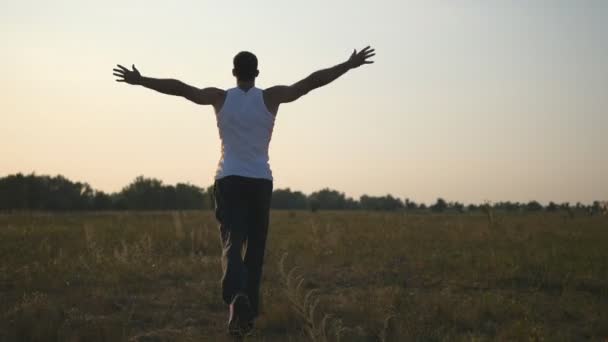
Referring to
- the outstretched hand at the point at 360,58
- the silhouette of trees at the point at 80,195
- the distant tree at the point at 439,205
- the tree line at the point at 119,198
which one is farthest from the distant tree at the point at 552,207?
the outstretched hand at the point at 360,58

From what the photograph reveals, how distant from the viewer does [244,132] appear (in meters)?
4.27

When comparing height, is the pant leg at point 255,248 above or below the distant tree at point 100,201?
below

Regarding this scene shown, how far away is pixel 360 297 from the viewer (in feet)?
20.7

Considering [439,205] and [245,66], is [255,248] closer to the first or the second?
[245,66]

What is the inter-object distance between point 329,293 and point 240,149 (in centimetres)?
303

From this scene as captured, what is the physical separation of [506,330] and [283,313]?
186 cm

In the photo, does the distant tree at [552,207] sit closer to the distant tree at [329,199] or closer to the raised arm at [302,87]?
the raised arm at [302,87]

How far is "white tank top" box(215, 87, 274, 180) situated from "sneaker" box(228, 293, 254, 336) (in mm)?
901

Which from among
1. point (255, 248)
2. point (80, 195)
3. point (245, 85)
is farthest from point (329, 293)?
point (80, 195)

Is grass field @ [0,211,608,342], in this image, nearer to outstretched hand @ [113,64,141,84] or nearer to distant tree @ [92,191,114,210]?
outstretched hand @ [113,64,141,84]

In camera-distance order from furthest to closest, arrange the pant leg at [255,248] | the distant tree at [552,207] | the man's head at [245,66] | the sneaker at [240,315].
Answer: the distant tree at [552,207] < the pant leg at [255,248] < the man's head at [245,66] < the sneaker at [240,315]

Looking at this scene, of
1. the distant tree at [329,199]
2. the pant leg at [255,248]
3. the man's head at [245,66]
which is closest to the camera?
the man's head at [245,66]

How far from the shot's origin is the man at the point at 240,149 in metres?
4.27

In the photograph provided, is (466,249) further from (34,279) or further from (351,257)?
(34,279)
